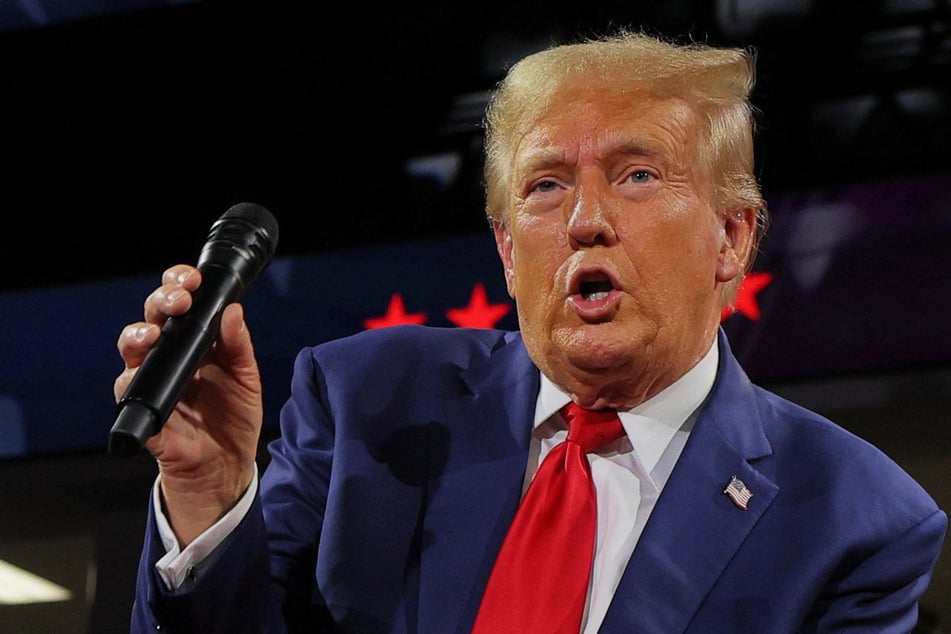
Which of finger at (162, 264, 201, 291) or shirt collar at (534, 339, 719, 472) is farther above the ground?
finger at (162, 264, 201, 291)

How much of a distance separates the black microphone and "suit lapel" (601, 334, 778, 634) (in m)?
0.51

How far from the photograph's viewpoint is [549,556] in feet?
4.03

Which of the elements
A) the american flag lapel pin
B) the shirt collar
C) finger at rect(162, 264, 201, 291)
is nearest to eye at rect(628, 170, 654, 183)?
the shirt collar

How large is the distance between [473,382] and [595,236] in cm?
26

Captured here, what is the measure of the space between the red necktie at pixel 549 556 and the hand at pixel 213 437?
302 millimetres

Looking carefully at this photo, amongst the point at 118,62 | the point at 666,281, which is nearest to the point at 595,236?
the point at 666,281

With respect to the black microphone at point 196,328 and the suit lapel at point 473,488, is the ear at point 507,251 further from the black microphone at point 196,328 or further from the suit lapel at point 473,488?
the black microphone at point 196,328

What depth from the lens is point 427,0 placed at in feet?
9.48

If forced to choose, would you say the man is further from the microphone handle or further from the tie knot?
the microphone handle

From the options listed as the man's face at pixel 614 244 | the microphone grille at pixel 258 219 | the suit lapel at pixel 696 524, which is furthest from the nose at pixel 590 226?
the microphone grille at pixel 258 219

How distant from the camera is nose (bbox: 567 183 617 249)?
4.21 ft

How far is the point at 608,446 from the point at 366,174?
1769 millimetres

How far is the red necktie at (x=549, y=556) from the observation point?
3.90 ft

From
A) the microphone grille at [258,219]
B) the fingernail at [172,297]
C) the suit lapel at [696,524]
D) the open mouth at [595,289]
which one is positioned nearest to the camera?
the fingernail at [172,297]
